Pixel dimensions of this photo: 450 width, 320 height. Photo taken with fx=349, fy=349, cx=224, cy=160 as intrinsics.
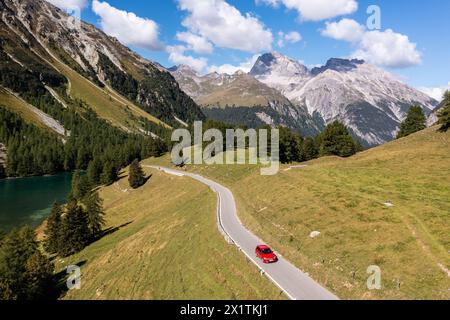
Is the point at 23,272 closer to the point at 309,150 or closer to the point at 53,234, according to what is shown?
the point at 53,234

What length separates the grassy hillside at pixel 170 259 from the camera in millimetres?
34531

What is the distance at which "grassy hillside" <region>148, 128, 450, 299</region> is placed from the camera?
101 feet

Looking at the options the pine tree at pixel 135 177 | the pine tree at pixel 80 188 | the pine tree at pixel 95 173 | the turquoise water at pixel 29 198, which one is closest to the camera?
the turquoise water at pixel 29 198

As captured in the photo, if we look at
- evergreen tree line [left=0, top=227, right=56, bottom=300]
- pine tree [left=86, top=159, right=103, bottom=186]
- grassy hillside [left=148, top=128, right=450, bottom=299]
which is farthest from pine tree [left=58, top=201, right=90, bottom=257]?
pine tree [left=86, top=159, right=103, bottom=186]

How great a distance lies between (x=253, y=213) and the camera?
182 ft

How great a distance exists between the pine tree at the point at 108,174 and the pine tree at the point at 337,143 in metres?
78.6

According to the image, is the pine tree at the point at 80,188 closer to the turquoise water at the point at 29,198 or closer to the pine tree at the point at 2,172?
the turquoise water at the point at 29,198

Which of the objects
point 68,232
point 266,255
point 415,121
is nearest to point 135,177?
point 68,232

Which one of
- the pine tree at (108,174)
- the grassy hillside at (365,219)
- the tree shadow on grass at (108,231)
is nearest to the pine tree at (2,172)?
the pine tree at (108,174)

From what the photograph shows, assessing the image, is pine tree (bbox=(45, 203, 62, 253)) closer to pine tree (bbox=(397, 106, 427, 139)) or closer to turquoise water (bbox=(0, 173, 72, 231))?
turquoise water (bbox=(0, 173, 72, 231))

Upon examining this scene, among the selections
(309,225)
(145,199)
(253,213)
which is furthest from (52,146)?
(309,225)

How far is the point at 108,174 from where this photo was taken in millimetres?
134125

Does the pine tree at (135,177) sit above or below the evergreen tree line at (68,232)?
above
